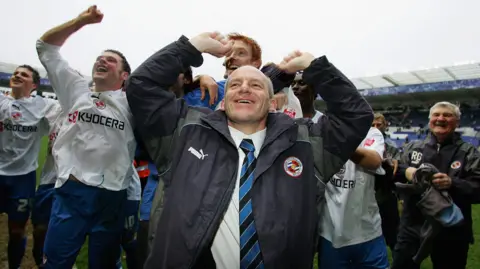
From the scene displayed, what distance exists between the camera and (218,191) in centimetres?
160

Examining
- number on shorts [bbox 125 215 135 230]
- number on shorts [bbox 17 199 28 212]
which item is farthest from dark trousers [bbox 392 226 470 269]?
number on shorts [bbox 17 199 28 212]

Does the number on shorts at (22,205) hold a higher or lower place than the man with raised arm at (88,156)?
lower

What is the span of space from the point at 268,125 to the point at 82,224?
1.76 metres

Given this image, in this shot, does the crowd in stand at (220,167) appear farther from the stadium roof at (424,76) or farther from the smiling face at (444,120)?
the stadium roof at (424,76)

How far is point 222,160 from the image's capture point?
1.68 m

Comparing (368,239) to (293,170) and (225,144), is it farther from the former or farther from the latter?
(225,144)

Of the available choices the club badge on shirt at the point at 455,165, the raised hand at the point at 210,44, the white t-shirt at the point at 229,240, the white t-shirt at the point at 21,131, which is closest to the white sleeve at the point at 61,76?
the raised hand at the point at 210,44

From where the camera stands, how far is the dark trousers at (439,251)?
3279mm

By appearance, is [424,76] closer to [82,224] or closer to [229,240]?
[82,224]

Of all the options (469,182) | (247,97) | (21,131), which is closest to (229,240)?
(247,97)

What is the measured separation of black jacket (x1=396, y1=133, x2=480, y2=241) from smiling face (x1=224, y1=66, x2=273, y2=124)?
230cm

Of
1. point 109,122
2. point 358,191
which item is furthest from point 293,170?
point 109,122

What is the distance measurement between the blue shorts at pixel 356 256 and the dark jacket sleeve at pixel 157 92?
5.49 ft

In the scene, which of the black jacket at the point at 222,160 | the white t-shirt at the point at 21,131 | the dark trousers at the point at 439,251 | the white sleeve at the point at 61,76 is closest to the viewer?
the black jacket at the point at 222,160
